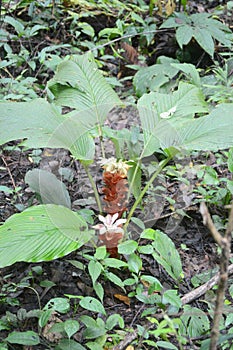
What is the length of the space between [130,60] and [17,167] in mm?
1427

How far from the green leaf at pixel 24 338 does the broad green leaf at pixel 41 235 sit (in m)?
0.22

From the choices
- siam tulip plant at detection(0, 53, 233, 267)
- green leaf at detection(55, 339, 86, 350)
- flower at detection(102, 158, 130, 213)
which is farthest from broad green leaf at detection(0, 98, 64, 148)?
green leaf at detection(55, 339, 86, 350)

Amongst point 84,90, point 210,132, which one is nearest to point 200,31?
point 84,90

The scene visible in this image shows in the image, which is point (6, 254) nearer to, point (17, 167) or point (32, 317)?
point (32, 317)

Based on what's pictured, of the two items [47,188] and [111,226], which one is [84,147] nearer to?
[47,188]

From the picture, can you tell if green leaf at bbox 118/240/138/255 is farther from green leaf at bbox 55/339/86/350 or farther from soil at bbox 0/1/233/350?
green leaf at bbox 55/339/86/350

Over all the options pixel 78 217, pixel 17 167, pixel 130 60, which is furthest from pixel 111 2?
pixel 78 217

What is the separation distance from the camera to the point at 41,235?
5.54 ft

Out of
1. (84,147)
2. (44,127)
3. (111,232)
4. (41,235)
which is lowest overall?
(111,232)

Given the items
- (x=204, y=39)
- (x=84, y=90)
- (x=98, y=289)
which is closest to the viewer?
(x=98, y=289)

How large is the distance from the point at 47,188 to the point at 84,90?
0.50 metres

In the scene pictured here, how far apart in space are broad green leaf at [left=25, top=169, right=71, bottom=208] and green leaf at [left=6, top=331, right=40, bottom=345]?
1.79ft

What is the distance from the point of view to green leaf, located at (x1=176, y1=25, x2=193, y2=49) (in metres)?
3.18

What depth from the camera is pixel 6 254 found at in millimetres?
1608
